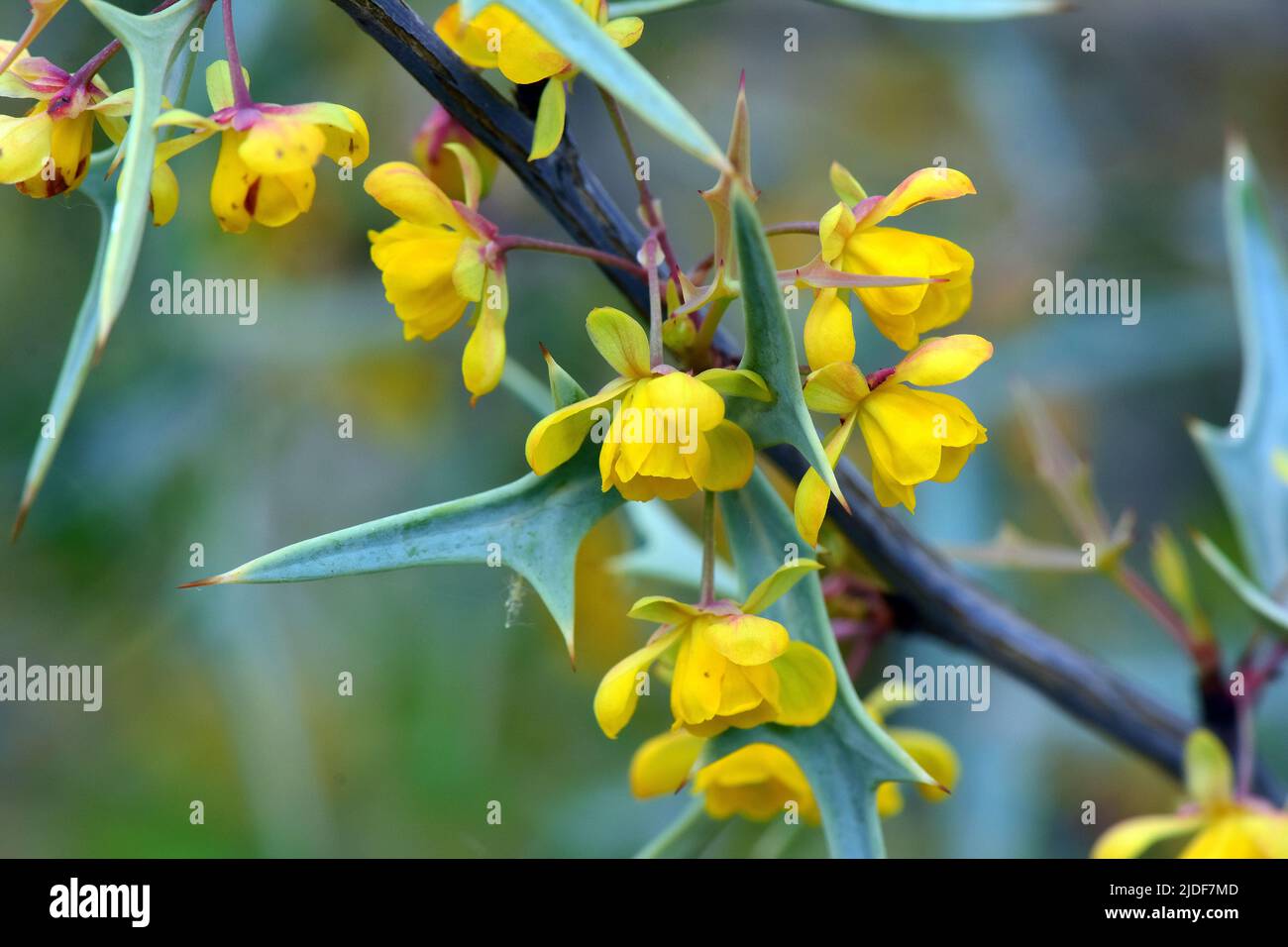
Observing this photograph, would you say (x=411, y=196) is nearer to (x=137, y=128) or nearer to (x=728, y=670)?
(x=137, y=128)

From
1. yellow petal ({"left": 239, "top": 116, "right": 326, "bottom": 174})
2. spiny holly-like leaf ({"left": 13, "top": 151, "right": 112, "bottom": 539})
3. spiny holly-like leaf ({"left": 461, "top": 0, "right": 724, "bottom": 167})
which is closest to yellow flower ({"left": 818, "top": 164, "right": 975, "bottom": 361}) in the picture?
spiny holly-like leaf ({"left": 461, "top": 0, "right": 724, "bottom": 167})

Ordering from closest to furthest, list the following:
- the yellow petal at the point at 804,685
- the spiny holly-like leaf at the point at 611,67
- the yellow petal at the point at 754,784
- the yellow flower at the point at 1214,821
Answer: the spiny holly-like leaf at the point at 611,67 < the yellow petal at the point at 804,685 < the yellow petal at the point at 754,784 < the yellow flower at the point at 1214,821

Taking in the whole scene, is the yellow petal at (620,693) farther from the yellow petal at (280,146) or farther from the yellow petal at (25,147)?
the yellow petal at (25,147)

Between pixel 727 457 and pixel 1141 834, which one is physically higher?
pixel 727 457

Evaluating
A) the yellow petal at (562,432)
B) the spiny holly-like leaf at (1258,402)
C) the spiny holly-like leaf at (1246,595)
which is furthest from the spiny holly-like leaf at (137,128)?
the spiny holly-like leaf at (1258,402)

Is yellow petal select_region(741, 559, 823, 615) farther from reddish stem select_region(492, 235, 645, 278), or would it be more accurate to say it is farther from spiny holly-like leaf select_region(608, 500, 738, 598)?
spiny holly-like leaf select_region(608, 500, 738, 598)

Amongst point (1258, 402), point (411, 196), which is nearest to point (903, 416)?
point (411, 196)
